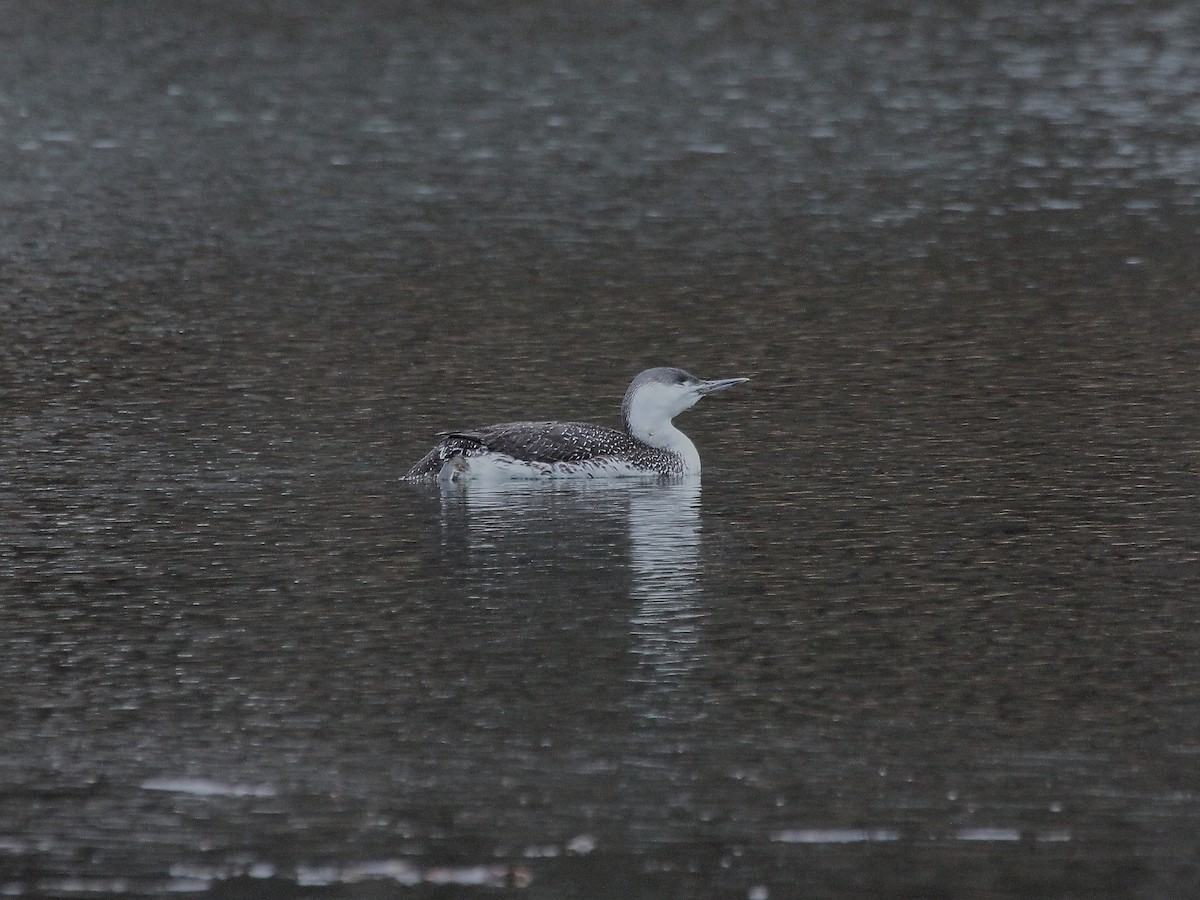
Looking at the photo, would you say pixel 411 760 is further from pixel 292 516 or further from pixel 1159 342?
pixel 1159 342

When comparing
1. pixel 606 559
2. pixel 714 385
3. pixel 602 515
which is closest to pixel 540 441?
pixel 602 515

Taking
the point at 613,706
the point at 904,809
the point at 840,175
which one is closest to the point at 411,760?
the point at 613,706

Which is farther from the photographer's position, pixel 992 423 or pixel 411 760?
pixel 992 423

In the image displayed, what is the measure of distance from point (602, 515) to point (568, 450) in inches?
46.3

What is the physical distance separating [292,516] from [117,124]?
24177mm

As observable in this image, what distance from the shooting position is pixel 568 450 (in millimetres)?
16922

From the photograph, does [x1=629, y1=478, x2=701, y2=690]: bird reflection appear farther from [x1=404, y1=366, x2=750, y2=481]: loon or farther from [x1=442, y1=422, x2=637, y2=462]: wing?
[x1=442, y1=422, x2=637, y2=462]: wing

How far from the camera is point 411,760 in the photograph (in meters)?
10.3

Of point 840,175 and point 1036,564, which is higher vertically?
point 840,175

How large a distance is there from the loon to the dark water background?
29 cm

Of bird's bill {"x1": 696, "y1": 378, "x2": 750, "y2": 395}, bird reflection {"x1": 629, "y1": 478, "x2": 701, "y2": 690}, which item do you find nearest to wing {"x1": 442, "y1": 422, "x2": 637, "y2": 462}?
bird reflection {"x1": 629, "y1": 478, "x2": 701, "y2": 690}

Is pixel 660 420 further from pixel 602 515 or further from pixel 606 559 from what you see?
pixel 606 559

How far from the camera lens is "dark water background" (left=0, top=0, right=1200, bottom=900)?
952 centimetres

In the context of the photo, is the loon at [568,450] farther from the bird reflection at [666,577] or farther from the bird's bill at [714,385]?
the bird reflection at [666,577]
